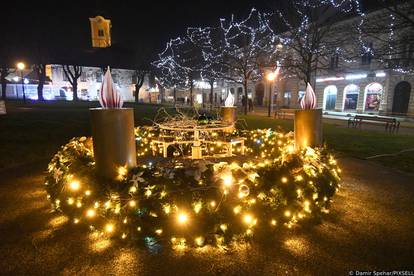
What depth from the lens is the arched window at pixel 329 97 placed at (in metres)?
32.5

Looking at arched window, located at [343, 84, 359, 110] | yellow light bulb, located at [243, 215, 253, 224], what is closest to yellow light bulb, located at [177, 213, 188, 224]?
yellow light bulb, located at [243, 215, 253, 224]

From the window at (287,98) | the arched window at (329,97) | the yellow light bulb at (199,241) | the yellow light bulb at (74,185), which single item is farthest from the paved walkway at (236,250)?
the window at (287,98)

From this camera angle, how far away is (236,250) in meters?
3.57

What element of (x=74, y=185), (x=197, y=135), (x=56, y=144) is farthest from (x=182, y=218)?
(x=56, y=144)

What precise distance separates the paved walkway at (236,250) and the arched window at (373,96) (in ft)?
89.7

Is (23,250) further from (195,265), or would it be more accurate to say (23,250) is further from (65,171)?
(195,265)

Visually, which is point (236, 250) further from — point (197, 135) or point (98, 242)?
point (197, 135)

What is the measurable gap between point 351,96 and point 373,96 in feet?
7.98

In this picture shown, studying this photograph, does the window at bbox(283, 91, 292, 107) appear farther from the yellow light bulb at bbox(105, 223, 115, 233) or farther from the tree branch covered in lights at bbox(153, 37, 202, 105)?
the yellow light bulb at bbox(105, 223, 115, 233)

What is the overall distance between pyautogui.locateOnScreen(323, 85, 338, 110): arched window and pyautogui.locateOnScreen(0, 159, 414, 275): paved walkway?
30.6 metres

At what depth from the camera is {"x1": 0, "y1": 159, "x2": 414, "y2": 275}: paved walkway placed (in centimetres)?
321

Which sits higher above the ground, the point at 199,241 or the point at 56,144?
the point at 56,144

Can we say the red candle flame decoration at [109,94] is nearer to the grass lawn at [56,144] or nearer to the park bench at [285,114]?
the grass lawn at [56,144]

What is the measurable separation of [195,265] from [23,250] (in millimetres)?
2369
